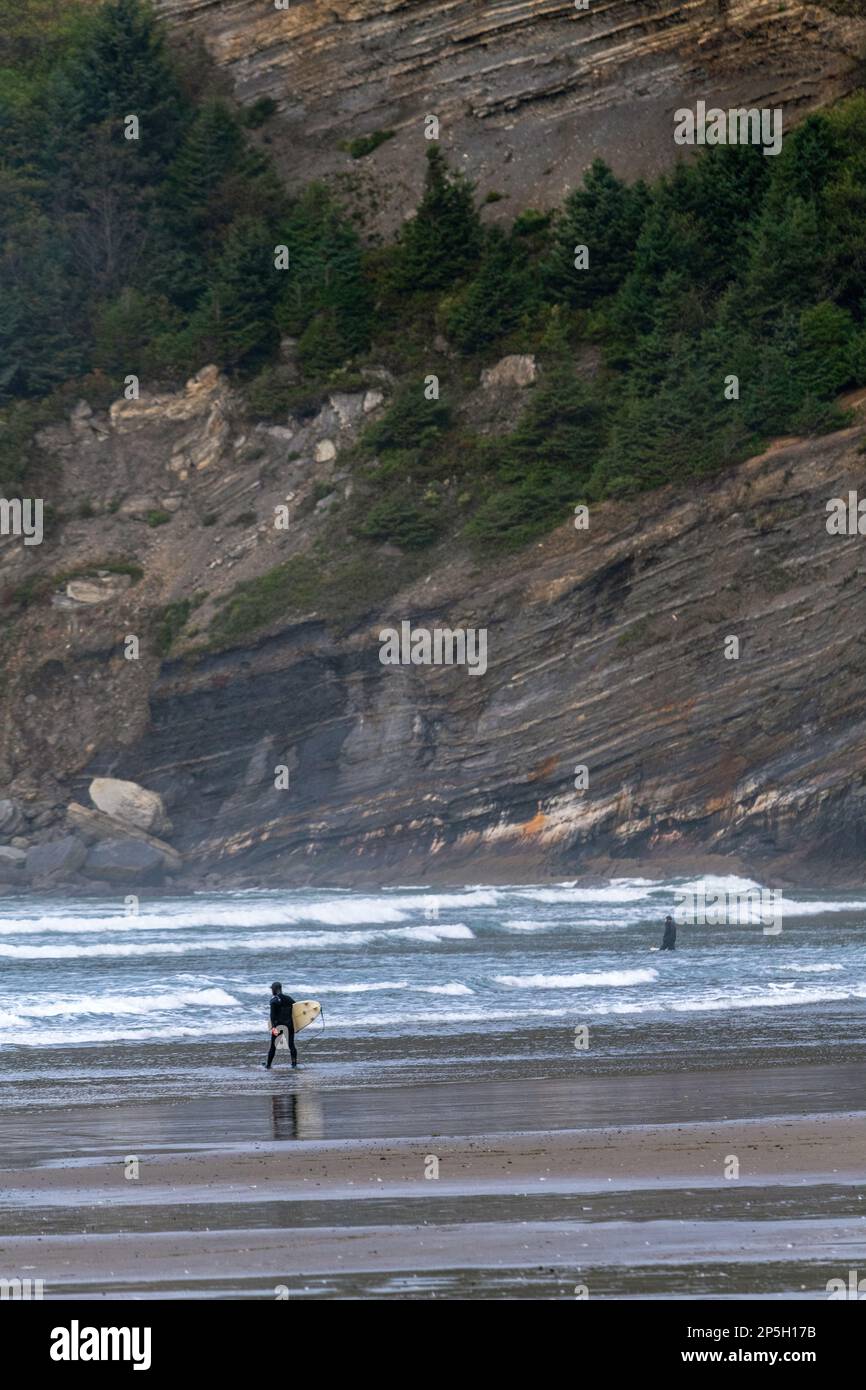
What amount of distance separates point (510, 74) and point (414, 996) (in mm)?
51861

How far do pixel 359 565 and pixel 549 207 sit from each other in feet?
57.1

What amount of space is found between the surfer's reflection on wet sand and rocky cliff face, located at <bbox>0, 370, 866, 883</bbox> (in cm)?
3396

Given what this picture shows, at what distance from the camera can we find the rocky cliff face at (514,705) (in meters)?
50.1

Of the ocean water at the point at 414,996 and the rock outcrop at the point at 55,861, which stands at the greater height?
the rock outcrop at the point at 55,861

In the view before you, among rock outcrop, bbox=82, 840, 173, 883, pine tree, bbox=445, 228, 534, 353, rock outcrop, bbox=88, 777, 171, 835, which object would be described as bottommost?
rock outcrop, bbox=82, 840, 173, 883

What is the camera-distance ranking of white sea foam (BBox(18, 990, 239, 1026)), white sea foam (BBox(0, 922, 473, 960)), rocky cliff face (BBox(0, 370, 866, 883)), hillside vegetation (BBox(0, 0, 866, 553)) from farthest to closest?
hillside vegetation (BBox(0, 0, 866, 553)) → rocky cliff face (BBox(0, 370, 866, 883)) → white sea foam (BBox(0, 922, 473, 960)) → white sea foam (BBox(18, 990, 239, 1026))

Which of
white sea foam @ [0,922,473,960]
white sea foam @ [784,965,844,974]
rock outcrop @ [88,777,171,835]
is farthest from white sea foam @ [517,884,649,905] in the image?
white sea foam @ [784,965,844,974]

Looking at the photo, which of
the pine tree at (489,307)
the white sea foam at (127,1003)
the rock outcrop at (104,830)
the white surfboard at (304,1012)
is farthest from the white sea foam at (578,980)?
the pine tree at (489,307)

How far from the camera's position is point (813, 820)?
4891cm

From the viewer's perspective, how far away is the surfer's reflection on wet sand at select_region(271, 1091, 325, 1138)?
563 inches

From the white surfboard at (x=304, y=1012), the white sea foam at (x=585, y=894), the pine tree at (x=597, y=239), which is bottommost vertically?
the white surfboard at (x=304, y=1012)

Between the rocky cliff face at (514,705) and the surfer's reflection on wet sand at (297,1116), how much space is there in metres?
34.0

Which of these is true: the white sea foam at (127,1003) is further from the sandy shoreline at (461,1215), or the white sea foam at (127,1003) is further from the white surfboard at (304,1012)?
the sandy shoreline at (461,1215)

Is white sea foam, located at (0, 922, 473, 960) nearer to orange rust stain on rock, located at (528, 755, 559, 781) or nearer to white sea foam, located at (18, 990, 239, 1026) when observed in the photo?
white sea foam, located at (18, 990, 239, 1026)
